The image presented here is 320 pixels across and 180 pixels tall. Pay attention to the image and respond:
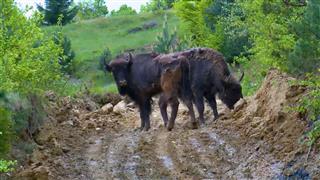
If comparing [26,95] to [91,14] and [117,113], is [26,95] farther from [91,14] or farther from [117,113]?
[91,14]

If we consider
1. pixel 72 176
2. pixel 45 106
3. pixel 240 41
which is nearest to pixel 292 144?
pixel 72 176

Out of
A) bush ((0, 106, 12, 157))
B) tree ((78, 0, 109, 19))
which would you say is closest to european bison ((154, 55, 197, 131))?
bush ((0, 106, 12, 157))

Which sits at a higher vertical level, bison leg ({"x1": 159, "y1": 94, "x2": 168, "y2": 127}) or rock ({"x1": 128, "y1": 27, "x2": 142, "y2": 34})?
bison leg ({"x1": 159, "y1": 94, "x2": 168, "y2": 127})

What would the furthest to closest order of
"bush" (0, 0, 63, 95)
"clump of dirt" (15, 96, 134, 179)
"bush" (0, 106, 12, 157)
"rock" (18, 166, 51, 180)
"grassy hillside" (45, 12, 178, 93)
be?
"grassy hillside" (45, 12, 178, 93)
"bush" (0, 0, 63, 95)
"clump of dirt" (15, 96, 134, 179)
"rock" (18, 166, 51, 180)
"bush" (0, 106, 12, 157)

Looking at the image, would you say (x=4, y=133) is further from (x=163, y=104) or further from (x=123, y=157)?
(x=163, y=104)

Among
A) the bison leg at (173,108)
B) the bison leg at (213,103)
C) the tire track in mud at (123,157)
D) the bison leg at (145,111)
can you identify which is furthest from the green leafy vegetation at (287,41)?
the bison leg at (145,111)

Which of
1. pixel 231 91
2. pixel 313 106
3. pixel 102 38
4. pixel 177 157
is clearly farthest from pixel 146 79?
pixel 102 38

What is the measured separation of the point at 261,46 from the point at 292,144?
642 centimetres

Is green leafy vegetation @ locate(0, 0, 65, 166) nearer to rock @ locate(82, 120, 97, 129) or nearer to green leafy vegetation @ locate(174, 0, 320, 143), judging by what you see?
rock @ locate(82, 120, 97, 129)

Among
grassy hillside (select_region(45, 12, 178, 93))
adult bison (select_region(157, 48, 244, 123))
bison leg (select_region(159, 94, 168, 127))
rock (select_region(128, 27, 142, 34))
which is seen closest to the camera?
bison leg (select_region(159, 94, 168, 127))

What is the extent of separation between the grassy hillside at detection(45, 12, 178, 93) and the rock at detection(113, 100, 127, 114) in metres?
26.1

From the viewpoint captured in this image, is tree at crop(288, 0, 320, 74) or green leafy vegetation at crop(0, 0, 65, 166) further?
green leafy vegetation at crop(0, 0, 65, 166)

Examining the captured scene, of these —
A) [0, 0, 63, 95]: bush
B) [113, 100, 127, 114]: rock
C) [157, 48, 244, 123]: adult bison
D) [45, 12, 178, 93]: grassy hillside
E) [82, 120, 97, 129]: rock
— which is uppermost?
[0, 0, 63, 95]: bush

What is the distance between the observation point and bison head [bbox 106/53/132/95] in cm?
1833
